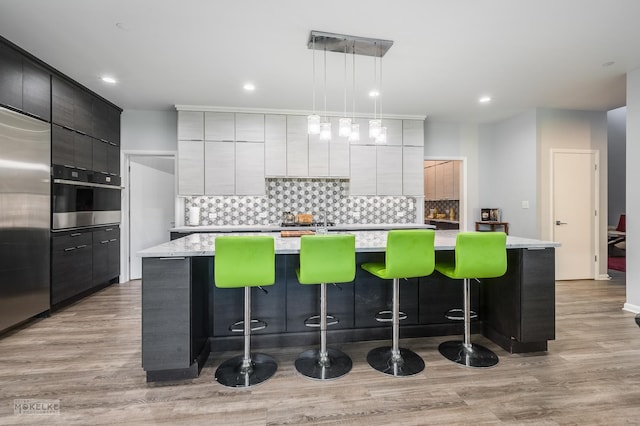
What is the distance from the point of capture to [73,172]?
3760 mm

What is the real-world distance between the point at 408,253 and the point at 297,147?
3155 millimetres

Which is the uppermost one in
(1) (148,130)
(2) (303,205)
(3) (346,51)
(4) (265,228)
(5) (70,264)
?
(3) (346,51)

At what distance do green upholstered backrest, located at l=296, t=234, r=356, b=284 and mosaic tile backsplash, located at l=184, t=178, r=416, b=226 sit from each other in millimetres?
3088

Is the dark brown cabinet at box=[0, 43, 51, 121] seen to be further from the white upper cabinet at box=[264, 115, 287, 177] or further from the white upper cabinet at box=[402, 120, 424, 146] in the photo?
the white upper cabinet at box=[402, 120, 424, 146]

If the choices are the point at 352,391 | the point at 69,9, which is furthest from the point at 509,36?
the point at 69,9

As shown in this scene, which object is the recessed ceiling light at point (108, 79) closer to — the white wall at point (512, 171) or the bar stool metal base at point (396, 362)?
the bar stool metal base at point (396, 362)

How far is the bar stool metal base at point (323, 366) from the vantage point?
7.25 feet

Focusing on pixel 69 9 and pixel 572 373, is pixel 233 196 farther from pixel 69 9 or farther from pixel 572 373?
pixel 572 373

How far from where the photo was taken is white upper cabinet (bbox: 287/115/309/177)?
4.88 metres

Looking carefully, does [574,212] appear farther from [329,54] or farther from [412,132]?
[329,54]

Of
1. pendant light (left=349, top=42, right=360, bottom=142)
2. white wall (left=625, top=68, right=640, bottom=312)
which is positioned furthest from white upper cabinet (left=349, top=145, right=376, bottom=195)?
white wall (left=625, top=68, right=640, bottom=312)

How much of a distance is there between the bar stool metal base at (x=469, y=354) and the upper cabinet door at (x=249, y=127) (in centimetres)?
374

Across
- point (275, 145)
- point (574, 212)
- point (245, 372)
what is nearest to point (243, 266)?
point (245, 372)

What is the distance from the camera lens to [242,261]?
203 cm
